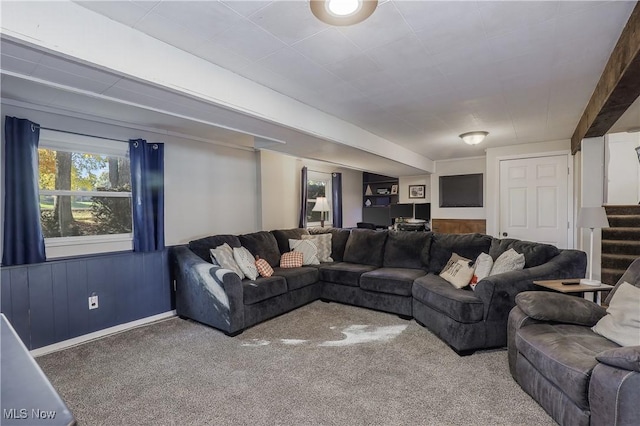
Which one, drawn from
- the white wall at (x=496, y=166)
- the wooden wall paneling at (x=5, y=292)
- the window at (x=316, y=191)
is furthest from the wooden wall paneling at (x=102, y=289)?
the white wall at (x=496, y=166)

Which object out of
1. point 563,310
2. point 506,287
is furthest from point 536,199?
point 563,310

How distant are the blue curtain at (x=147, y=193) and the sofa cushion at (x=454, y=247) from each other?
3.33 meters

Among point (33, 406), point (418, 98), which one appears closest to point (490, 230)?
point (418, 98)

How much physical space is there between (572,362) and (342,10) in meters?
2.21

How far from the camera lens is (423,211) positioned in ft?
22.9

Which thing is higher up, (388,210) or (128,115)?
(128,115)

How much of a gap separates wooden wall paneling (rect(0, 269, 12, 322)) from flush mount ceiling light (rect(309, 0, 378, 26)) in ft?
10.4

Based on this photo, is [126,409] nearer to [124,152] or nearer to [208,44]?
[208,44]

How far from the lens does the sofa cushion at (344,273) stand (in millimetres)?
4020

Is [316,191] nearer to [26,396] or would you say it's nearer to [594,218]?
[594,218]

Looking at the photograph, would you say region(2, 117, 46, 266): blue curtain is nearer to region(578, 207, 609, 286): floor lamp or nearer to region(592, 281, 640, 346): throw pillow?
region(592, 281, 640, 346): throw pillow

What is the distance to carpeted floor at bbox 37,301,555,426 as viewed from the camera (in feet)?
6.22

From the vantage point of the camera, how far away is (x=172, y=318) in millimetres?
3715

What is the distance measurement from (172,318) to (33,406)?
327 centimetres
